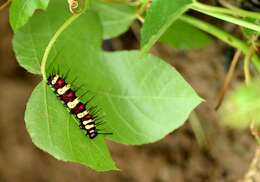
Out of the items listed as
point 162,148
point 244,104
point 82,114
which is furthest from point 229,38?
point 162,148

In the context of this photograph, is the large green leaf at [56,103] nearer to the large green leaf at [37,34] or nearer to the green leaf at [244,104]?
the large green leaf at [37,34]

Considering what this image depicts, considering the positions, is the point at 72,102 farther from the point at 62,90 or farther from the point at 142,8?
the point at 142,8

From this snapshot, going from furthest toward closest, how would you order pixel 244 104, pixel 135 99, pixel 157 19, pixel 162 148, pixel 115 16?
pixel 162 148
pixel 115 16
pixel 135 99
pixel 157 19
pixel 244 104

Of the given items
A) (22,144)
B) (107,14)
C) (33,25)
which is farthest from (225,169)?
(33,25)

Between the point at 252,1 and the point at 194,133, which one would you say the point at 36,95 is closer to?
the point at 252,1

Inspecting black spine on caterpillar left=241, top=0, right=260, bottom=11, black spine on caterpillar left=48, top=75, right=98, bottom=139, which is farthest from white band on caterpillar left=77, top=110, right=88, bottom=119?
black spine on caterpillar left=241, top=0, right=260, bottom=11
